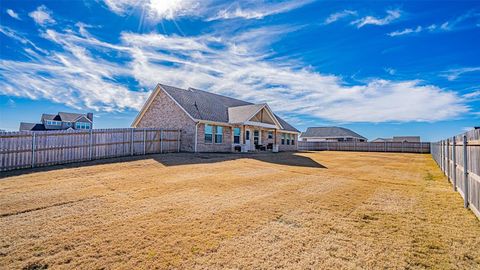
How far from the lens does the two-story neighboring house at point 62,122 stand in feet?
151

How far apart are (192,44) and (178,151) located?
8.28 meters

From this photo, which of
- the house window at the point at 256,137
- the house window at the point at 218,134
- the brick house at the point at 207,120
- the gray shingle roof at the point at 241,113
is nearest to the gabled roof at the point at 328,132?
the brick house at the point at 207,120

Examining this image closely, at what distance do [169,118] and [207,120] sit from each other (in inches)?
144

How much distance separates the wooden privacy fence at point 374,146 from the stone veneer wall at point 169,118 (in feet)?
84.9

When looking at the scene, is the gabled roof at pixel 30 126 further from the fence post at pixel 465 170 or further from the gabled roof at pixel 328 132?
the fence post at pixel 465 170

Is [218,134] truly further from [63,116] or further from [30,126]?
[30,126]

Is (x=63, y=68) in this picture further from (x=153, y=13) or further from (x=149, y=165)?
(x=149, y=165)

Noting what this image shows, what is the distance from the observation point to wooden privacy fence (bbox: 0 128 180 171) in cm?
1096

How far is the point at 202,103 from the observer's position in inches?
900

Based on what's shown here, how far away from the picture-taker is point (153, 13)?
37.9 feet

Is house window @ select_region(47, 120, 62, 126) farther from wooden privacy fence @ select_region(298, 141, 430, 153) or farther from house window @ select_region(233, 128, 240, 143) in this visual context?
wooden privacy fence @ select_region(298, 141, 430, 153)

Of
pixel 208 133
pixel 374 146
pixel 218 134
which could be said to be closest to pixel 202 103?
pixel 218 134

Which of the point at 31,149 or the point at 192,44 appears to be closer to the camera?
the point at 31,149

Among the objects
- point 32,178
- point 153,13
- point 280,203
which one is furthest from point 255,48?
point 32,178
